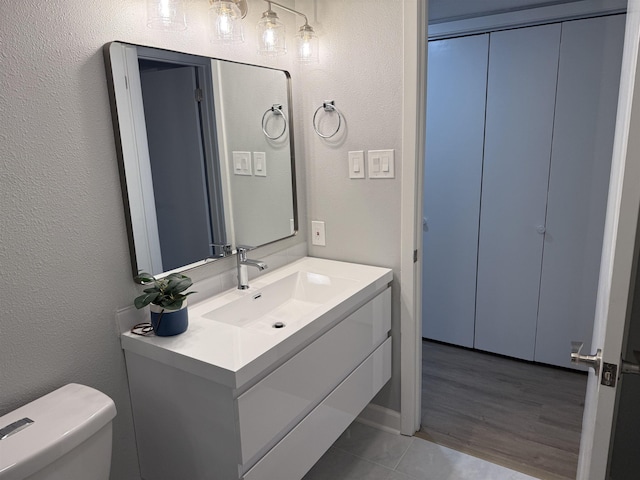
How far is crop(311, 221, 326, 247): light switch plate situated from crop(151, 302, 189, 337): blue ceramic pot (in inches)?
39.3

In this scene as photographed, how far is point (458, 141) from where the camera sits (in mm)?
2861

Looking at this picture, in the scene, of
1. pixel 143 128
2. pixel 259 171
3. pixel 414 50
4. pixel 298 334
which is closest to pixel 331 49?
pixel 414 50

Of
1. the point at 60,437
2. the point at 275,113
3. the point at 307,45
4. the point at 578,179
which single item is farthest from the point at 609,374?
the point at 578,179

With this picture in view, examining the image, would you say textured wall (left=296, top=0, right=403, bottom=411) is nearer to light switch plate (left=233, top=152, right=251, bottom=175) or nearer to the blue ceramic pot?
light switch plate (left=233, top=152, right=251, bottom=175)

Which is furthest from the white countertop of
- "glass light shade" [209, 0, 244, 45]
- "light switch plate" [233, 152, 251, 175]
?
"glass light shade" [209, 0, 244, 45]

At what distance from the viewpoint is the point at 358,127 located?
2.08 meters

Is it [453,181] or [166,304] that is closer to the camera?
[166,304]

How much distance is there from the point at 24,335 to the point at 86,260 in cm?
26

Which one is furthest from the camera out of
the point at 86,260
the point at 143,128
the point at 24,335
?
the point at 143,128

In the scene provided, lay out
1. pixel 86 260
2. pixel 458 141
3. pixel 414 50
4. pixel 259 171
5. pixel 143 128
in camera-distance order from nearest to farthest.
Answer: pixel 86 260
pixel 143 128
pixel 414 50
pixel 259 171
pixel 458 141

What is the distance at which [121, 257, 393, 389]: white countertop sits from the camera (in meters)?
1.27

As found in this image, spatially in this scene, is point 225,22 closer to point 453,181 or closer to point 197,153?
point 197,153

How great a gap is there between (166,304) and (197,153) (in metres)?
0.61

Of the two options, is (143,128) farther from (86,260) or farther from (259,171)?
(259,171)
